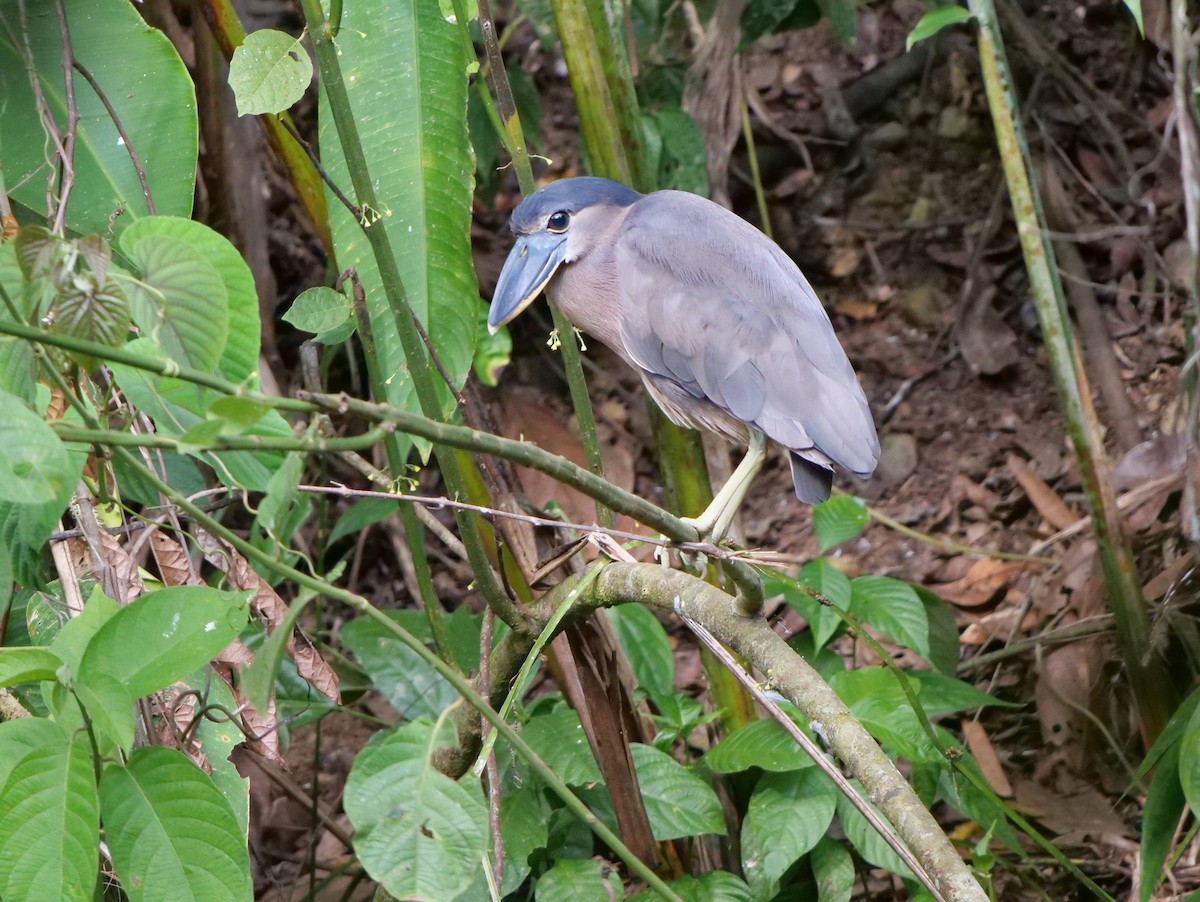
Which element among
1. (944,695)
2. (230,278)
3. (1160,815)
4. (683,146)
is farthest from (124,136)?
(1160,815)

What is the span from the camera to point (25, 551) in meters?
1.47

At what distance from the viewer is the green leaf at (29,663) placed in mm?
1226

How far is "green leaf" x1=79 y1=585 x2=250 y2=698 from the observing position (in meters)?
1.22

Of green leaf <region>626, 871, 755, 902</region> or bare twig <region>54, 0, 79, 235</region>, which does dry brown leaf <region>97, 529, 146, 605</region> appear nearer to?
bare twig <region>54, 0, 79, 235</region>

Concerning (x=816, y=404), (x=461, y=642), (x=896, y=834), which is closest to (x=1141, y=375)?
(x=816, y=404)

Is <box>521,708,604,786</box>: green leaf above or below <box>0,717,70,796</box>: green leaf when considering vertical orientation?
below

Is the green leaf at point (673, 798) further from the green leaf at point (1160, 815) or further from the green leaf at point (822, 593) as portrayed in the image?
the green leaf at point (1160, 815)

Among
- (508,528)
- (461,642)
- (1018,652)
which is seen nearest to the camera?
(508,528)

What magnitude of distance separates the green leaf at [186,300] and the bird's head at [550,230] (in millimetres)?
1091

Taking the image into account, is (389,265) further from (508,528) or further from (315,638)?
(315,638)

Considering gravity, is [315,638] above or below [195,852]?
below

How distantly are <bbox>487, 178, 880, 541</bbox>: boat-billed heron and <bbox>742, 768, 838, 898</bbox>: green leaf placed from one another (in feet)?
1.54

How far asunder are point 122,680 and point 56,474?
1.22 ft

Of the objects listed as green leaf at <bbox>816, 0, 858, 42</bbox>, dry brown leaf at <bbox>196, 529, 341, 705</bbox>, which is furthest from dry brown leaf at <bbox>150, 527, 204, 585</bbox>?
green leaf at <bbox>816, 0, 858, 42</bbox>
